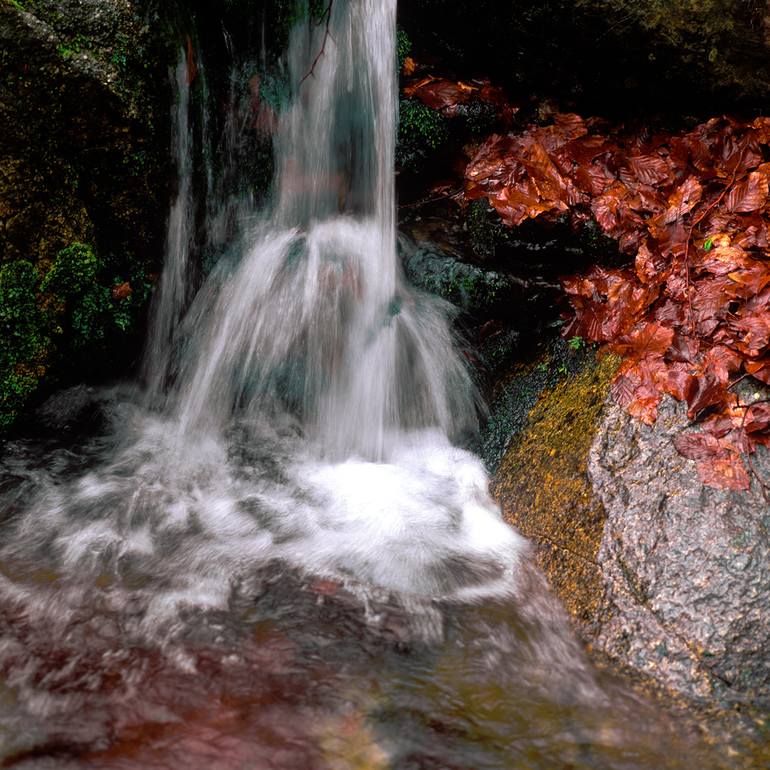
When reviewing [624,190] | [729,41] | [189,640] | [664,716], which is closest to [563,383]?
[624,190]

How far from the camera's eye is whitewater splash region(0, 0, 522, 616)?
3.55m

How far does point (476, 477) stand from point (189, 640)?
6.17 feet

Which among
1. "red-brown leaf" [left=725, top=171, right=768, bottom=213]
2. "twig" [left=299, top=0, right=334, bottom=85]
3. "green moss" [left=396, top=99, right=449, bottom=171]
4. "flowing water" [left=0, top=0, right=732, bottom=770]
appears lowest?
"flowing water" [left=0, top=0, right=732, bottom=770]

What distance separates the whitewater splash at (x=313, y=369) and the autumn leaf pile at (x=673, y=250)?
87 centimetres

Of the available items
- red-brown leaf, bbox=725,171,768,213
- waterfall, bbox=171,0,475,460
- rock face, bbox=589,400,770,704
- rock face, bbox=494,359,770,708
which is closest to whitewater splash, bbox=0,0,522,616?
waterfall, bbox=171,0,475,460

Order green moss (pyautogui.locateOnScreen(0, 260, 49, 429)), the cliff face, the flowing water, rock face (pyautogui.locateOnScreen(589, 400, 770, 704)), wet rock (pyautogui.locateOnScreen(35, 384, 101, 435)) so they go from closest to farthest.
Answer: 1. the flowing water
2. rock face (pyautogui.locateOnScreen(589, 400, 770, 704))
3. the cliff face
4. green moss (pyautogui.locateOnScreen(0, 260, 49, 429))
5. wet rock (pyautogui.locateOnScreen(35, 384, 101, 435))

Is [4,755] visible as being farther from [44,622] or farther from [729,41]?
[729,41]

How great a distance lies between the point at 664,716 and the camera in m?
2.33

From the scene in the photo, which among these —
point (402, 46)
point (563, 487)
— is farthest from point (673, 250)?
point (402, 46)

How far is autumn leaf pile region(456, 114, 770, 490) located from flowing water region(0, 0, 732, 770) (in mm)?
910

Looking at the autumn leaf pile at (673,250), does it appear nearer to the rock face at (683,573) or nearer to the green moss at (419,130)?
the rock face at (683,573)

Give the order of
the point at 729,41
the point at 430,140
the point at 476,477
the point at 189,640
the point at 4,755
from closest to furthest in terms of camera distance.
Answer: the point at 4,755 < the point at 189,640 < the point at 729,41 < the point at 476,477 < the point at 430,140

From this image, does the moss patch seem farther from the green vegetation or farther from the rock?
the green vegetation

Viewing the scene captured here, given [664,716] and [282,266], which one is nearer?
[664,716]
